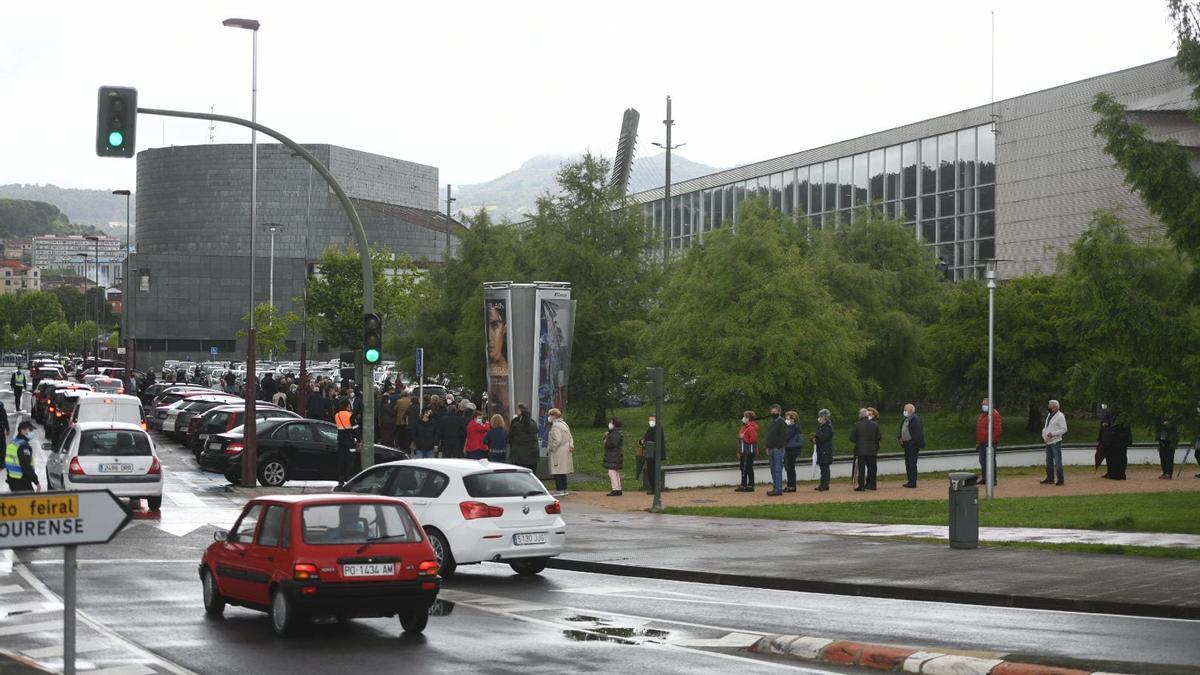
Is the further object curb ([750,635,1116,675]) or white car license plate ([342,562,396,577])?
white car license plate ([342,562,396,577])

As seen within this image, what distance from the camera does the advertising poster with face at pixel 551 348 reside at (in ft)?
117

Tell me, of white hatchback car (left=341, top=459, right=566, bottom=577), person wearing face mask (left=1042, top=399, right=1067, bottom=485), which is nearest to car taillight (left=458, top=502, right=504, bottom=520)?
white hatchback car (left=341, top=459, right=566, bottom=577)

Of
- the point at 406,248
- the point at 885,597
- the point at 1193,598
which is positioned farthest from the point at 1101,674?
the point at 406,248

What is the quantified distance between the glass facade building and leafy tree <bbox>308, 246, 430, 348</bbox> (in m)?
15.6

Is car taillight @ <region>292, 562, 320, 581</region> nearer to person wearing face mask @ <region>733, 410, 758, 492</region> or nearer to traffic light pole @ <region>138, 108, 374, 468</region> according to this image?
traffic light pole @ <region>138, 108, 374, 468</region>

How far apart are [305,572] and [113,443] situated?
16525 mm

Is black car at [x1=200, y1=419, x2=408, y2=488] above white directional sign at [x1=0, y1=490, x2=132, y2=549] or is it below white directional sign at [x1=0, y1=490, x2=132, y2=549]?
below

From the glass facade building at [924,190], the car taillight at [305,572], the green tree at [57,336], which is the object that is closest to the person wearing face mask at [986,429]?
the car taillight at [305,572]

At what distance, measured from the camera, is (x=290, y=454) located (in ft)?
112

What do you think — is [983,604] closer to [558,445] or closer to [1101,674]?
[1101,674]

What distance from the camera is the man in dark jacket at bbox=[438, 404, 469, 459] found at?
109 ft

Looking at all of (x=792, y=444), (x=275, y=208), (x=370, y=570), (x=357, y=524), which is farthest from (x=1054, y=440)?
(x=275, y=208)

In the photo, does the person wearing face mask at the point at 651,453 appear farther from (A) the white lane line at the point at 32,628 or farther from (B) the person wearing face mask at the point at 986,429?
(A) the white lane line at the point at 32,628

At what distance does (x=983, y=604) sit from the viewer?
1580 centimetres
